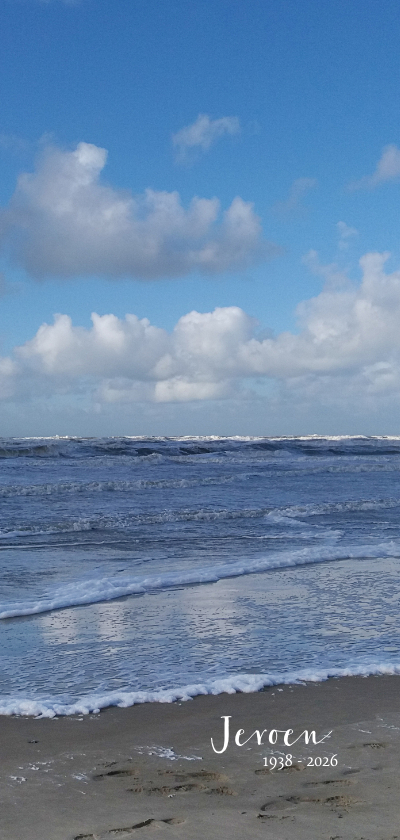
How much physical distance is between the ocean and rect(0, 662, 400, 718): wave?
2 cm

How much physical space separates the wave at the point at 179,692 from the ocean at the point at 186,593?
2cm

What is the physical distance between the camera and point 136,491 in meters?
21.6

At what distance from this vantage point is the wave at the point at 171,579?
25.6 feet

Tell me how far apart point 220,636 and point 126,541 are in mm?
6342

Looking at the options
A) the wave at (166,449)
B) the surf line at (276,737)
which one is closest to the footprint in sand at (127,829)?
the surf line at (276,737)

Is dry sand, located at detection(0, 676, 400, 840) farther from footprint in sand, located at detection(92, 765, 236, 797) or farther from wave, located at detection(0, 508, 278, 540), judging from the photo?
wave, located at detection(0, 508, 278, 540)

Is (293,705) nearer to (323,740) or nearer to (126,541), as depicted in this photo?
(323,740)

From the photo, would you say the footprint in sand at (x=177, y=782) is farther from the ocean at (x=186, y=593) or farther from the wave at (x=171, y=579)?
the wave at (x=171, y=579)

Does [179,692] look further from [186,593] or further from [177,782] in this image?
[186,593]

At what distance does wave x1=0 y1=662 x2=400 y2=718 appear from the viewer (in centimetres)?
471

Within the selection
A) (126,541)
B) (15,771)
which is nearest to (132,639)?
(15,771)

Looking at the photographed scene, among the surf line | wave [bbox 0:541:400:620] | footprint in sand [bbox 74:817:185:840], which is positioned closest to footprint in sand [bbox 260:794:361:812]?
footprint in sand [bbox 74:817:185:840]

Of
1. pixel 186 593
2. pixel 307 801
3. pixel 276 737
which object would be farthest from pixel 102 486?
pixel 307 801

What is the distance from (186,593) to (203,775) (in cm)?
477
